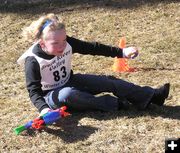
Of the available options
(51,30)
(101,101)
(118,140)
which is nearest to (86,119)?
(101,101)

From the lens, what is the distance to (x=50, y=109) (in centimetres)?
391

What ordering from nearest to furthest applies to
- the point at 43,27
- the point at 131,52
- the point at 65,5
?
1. the point at 43,27
2. the point at 131,52
3. the point at 65,5

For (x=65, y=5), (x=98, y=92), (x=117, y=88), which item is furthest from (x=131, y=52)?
(x=65, y=5)

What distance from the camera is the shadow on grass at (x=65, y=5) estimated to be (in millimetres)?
7035

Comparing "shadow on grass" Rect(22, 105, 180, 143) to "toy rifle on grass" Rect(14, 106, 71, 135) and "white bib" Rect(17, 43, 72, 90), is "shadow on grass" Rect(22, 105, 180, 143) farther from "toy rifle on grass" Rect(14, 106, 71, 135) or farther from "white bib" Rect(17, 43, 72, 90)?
"white bib" Rect(17, 43, 72, 90)

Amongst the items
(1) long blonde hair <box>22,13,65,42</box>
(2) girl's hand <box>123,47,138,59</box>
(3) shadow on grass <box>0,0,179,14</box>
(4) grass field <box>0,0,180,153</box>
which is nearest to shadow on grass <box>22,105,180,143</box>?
(4) grass field <box>0,0,180,153</box>

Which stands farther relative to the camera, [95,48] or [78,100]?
[95,48]

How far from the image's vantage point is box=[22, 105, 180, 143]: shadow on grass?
3772mm

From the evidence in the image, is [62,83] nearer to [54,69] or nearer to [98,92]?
[54,69]

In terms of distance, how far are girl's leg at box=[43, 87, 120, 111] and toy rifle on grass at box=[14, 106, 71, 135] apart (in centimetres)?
17

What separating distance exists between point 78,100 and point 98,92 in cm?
26

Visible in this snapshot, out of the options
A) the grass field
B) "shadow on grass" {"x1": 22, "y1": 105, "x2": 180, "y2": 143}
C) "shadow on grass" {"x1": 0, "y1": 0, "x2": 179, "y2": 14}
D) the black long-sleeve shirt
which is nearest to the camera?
the grass field

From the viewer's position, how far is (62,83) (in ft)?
13.7

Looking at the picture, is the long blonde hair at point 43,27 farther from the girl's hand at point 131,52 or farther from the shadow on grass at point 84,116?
the shadow on grass at point 84,116
